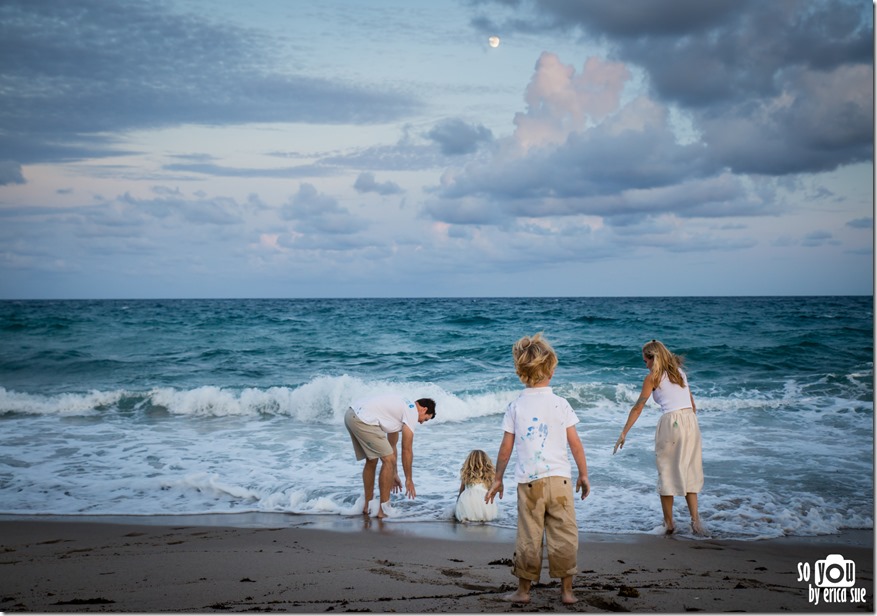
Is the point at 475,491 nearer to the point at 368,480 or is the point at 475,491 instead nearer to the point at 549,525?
the point at 368,480

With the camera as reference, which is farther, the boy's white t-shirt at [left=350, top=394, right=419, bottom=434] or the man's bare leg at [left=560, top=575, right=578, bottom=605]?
the boy's white t-shirt at [left=350, top=394, right=419, bottom=434]

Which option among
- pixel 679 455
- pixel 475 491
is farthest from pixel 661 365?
pixel 475 491

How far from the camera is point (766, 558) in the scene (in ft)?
16.7

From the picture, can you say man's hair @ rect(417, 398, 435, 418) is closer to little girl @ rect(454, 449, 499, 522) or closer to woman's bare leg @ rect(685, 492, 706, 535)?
little girl @ rect(454, 449, 499, 522)

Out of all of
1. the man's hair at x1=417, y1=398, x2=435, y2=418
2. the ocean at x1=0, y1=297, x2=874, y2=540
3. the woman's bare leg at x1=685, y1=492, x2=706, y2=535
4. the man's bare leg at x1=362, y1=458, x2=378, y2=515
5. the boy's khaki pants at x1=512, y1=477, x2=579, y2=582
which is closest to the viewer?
the boy's khaki pants at x1=512, y1=477, x2=579, y2=582

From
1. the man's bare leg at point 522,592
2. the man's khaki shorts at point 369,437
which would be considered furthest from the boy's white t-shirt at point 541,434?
the man's khaki shorts at point 369,437

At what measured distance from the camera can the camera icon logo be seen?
4.51 m

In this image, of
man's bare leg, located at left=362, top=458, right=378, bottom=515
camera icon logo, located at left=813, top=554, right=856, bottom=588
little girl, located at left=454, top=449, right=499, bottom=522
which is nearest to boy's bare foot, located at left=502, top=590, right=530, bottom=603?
camera icon logo, located at left=813, top=554, right=856, bottom=588

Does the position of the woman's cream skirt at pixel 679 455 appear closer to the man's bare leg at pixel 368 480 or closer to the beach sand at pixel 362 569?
the beach sand at pixel 362 569

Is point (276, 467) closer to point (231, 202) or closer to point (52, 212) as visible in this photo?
point (52, 212)

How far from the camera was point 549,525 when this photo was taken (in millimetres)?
3727

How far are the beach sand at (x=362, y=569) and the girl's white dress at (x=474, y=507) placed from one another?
0.17 meters

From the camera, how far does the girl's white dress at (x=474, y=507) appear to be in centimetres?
617

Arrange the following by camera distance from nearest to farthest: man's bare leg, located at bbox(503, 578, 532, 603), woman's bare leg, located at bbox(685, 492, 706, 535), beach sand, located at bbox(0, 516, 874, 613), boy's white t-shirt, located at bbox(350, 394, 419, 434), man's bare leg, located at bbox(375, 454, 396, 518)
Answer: man's bare leg, located at bbox(503, 578, 532, 603) → beach sand, located at bbox(0, 516, 874, 613) → woman's bare leg, located at bbox(685, 492, 706, 535) → boy's white t-shirt, located at bbox(350, 394, 419, 434) → man's bare leg, located at bbox(375, 454, 396, 518)
